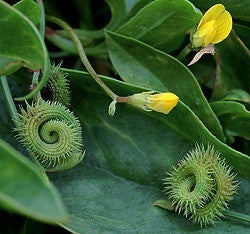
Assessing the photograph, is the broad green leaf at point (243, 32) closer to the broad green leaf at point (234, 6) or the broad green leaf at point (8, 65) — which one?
the broad green leaf at point (234, 6)

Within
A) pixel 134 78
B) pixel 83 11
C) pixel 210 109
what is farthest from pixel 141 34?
pixel 83 11

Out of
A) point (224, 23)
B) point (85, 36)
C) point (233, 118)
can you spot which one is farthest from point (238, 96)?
point (85, 36)

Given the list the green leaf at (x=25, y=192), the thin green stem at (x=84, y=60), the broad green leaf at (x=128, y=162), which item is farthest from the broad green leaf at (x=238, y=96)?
the green leaf at (x=25, y=192)

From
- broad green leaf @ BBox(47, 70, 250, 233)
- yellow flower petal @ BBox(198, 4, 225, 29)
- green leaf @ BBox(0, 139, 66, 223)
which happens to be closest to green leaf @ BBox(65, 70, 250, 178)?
broad green leaf @ BBox(47, 70, 250, 233)

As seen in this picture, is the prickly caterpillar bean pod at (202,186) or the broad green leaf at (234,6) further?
the broad green leaf at (234,6)

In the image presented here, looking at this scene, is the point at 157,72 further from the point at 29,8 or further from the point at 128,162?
the point at 29,8
